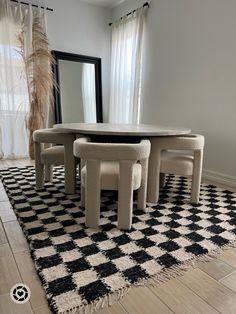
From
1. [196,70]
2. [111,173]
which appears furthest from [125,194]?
[196,70]

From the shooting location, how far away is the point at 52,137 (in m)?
2.29

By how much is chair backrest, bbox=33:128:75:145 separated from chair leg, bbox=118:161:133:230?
2.78 feet

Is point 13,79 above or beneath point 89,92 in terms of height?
above

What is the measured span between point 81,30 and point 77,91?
105 cm

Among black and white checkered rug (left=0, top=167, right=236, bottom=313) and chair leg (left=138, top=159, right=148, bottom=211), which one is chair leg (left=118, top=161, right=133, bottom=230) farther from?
chair leg (left=138, top=159, right=148, bottom=211)

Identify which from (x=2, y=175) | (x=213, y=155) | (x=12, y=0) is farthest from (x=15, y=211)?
(x=12, y=0)

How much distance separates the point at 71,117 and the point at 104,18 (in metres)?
1.91

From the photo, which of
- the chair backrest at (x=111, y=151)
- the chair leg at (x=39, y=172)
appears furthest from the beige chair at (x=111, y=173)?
the chair leg at (x=39, y=172)

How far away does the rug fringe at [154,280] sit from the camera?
101 centimetres

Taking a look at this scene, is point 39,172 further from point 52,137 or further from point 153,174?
point 153,174

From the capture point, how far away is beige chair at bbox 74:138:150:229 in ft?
5.07

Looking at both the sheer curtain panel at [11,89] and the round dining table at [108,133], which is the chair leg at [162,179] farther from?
the sheer curtain panel at [11,89]

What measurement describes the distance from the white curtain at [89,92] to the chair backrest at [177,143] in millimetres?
2527

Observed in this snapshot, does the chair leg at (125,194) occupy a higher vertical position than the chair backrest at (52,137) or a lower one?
lower
